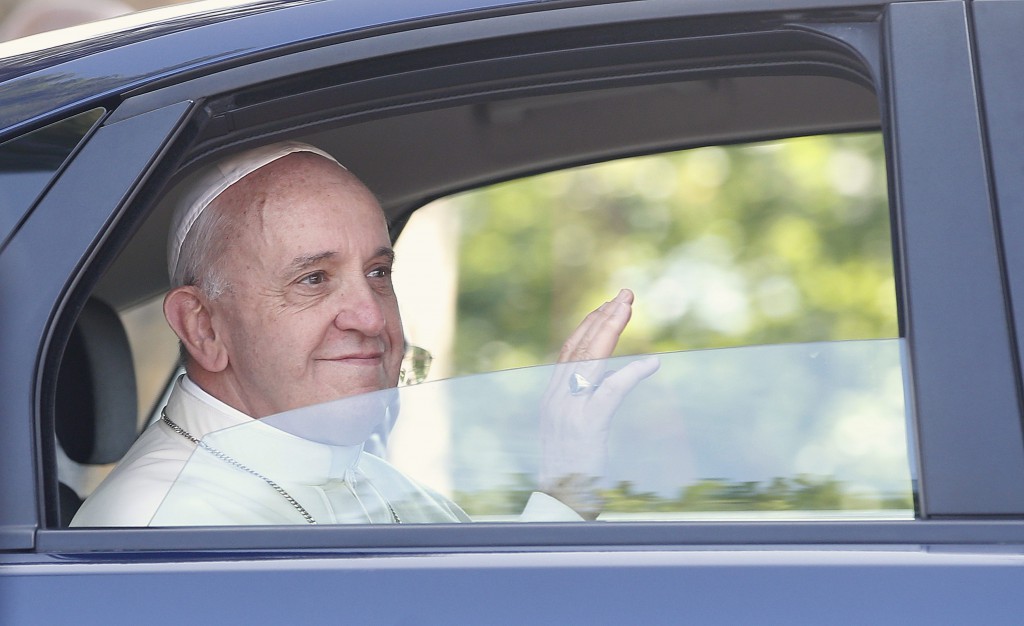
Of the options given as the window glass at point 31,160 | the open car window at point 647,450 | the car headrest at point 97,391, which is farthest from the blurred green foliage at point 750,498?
the car headrest at point 97,391

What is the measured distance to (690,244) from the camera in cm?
334

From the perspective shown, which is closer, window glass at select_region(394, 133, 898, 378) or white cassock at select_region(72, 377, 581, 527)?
white cassock at select_region(72, 377, 581, 527)

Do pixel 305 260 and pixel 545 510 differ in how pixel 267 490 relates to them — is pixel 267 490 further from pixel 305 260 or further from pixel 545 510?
pixel 305 260

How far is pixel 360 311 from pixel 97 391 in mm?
624

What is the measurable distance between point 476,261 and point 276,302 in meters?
3.53

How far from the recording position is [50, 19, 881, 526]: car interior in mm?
1482

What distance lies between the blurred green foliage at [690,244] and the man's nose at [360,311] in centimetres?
19

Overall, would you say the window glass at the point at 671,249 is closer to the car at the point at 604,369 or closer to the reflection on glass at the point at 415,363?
the reflection on glass at the point at 415,363

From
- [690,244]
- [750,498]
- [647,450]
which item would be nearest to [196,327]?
[647,450]

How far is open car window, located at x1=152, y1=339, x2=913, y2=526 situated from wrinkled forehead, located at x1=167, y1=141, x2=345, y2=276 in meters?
0.51

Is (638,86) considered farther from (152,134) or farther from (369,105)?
(152,134)

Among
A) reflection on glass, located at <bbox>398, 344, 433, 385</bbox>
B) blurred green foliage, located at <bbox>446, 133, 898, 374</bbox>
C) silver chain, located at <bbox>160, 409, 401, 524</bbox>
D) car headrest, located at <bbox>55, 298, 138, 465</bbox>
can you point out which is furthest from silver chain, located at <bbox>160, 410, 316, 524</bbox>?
car headrest, located at <bbox>55, 298, 138, 465</bbox>

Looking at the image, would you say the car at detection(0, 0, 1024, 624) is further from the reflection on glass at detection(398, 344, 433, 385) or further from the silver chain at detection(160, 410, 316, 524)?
the reflection on glass at detection(398, 344, 433, 385)

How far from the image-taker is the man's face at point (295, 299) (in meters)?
1.96
